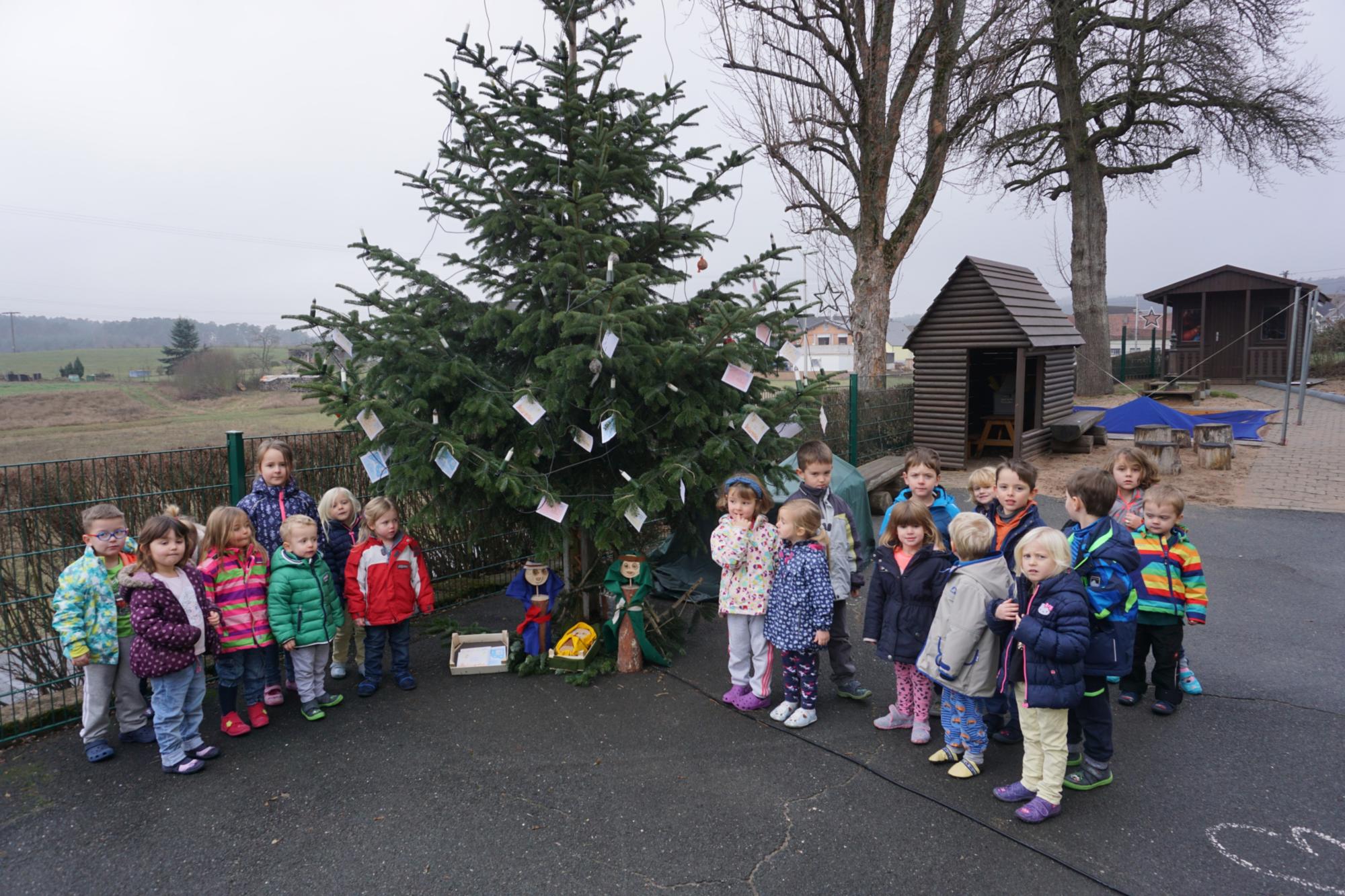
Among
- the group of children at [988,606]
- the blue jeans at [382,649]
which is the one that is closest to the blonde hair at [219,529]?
the blue jeans at [382,649]

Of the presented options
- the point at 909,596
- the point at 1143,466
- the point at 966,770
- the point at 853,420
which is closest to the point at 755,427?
the point at 909,596

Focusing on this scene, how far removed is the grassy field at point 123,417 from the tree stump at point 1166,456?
18179 millimetres

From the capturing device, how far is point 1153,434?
13352mm

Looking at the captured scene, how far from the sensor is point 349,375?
16.9 ft

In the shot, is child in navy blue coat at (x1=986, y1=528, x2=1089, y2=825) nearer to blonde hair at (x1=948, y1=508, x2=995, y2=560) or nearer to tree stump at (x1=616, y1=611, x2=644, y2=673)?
blonde hair at (x1=948, y1=508, x2=995, y2=560)

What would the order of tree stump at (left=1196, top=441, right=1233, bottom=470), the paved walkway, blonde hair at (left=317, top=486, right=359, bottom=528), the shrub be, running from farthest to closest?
the shrub
tree stump at (left=1196, top=441, right=1233, bottom=470)
the paved walkway
blonde hair at (left=317, top=486, right=359, bottom=528)

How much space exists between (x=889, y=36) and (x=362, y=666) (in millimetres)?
14352

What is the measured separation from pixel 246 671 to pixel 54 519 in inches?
58.0

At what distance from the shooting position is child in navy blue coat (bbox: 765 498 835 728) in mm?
4383

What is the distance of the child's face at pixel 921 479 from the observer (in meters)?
4.80

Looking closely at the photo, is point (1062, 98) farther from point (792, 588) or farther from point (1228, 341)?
point (792, 588)

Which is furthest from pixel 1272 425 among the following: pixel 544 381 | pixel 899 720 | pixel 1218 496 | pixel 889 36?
pixel 544 381

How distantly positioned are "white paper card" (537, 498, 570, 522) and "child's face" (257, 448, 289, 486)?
63.8 inches

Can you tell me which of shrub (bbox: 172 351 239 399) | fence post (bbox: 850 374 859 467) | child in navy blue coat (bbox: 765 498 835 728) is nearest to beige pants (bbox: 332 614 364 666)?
child in navy blue coat (bbox: 765 498 835 728)
